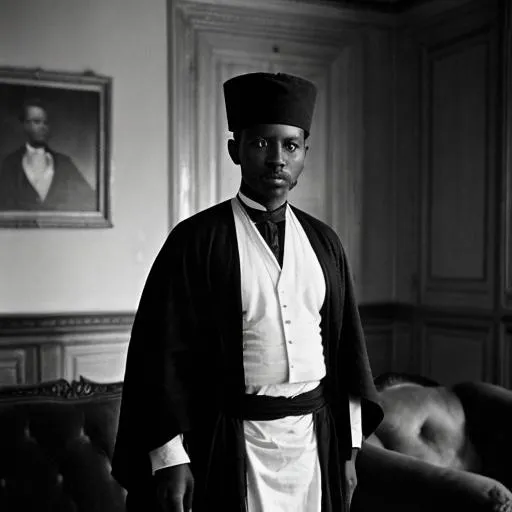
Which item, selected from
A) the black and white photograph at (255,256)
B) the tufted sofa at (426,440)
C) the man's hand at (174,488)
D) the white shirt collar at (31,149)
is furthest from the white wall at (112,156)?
the man's hand at (174,488)

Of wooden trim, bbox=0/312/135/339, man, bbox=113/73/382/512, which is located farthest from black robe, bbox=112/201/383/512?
wooden trim, bbox=0/312/135/339

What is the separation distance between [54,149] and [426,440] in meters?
1.89

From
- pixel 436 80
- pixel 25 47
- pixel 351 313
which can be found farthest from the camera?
pixel 436 80

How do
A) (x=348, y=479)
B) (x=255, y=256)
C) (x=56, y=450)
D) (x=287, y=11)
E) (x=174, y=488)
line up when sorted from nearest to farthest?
(x=174, y=488) → (x=255, y=256) → (x=348, y=479) → (x=56, y=450) → (x=287, y=11)

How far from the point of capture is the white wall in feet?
10.7

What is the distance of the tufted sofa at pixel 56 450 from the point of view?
1.98m

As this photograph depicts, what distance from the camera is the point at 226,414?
140 cm

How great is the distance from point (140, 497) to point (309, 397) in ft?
A: 1.15

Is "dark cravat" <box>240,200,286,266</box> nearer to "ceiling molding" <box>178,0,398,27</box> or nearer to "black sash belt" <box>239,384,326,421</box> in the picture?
Result: "black sash belt" <box>239,384,326,421</box>

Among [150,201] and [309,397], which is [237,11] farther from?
[309,397]

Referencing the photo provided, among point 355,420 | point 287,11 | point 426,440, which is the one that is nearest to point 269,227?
point 355,420

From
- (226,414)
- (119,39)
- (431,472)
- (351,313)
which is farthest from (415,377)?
(119,39)

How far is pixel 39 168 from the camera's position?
3295 millimetres

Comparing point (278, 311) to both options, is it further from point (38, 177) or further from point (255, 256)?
point (38, 177)
